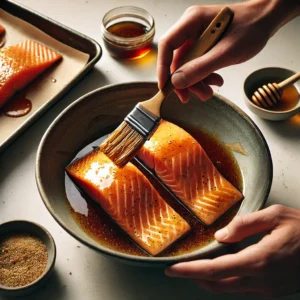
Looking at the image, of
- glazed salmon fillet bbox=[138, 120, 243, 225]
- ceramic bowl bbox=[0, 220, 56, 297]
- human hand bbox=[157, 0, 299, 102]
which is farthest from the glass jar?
ceramic bowl bbox=[0, 220, 56, 297]

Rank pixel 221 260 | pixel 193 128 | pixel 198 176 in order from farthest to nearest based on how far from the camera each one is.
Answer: pixel 193 128
pixel 198 176
pixel 221 260

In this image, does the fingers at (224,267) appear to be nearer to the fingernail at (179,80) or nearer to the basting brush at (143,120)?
the basting brush at (143,120)

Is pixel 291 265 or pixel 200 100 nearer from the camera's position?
pixel 291 265

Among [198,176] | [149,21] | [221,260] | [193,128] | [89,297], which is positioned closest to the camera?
[221,260]

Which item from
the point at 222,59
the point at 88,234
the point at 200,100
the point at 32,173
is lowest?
the point at 32,173

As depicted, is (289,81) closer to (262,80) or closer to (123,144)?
(262,80)

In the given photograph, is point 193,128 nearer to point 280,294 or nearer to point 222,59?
point 222,59

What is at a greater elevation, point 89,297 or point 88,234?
point 88,234

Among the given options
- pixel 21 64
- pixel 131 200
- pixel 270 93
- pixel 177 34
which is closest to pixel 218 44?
pixel 177 34

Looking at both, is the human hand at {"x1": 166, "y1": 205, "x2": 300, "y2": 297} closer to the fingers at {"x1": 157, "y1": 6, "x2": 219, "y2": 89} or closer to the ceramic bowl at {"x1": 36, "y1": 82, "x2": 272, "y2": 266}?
the ceramic bowl at {"x1": 36, "y1": 82, "x2": 272, "y2": 266}

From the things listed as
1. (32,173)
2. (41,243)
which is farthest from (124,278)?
(32,173)
